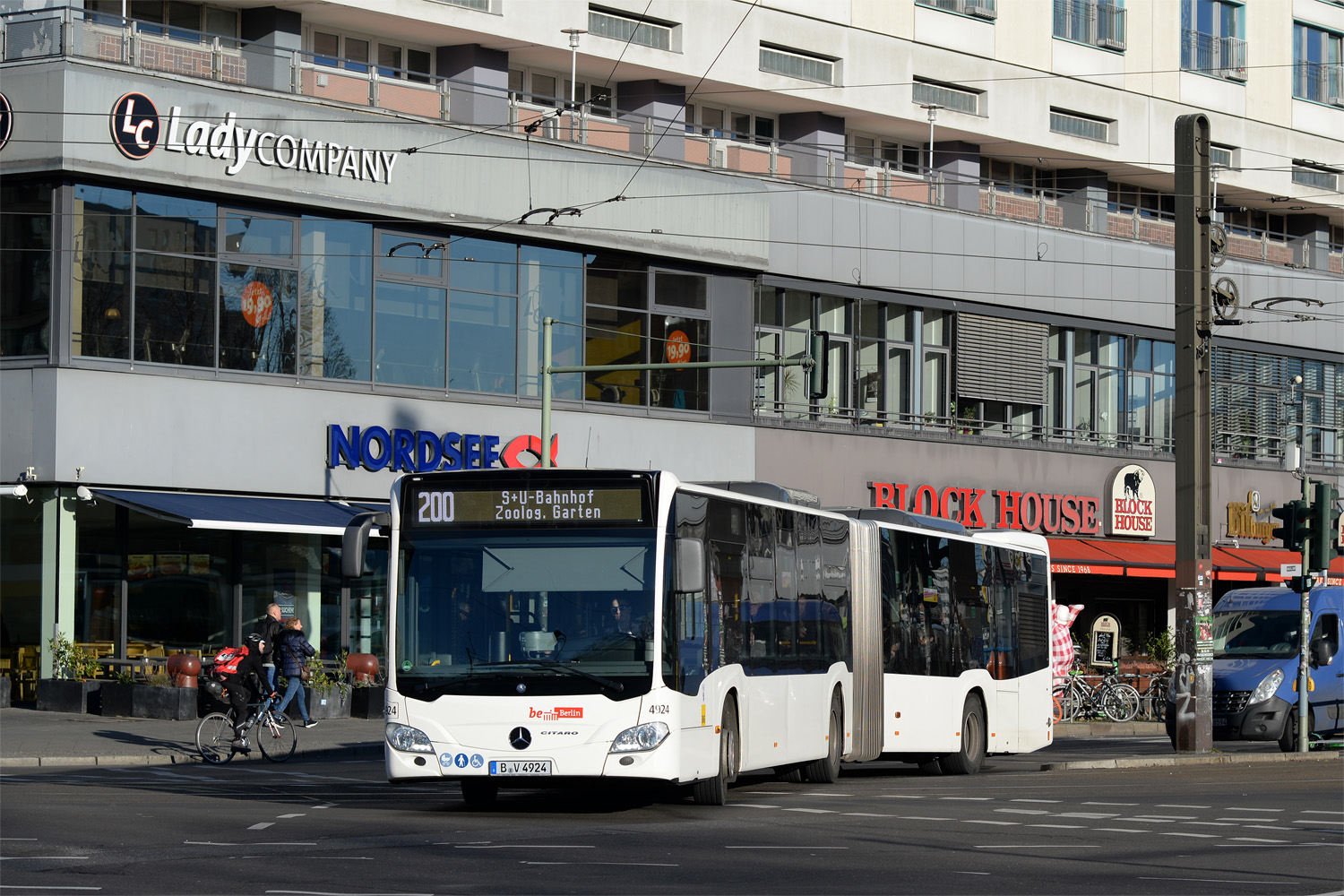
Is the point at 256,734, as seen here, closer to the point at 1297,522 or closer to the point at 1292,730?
the point at 1292,730

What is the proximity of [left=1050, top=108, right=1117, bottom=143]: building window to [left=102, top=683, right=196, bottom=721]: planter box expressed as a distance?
88.3 feet

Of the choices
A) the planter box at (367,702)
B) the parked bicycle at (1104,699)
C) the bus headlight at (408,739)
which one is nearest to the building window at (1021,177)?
the parked bicycle at (1104,699)

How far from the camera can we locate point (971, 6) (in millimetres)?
46156

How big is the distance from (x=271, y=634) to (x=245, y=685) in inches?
46.0

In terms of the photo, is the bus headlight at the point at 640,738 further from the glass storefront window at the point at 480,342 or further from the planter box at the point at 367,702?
the glass storefront window at the point at 480,342

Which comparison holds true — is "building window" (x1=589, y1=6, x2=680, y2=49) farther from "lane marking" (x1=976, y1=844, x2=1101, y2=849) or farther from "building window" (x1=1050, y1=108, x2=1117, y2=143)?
"lane marking" (x1=976, y1=844, x2=1101, y2=849)

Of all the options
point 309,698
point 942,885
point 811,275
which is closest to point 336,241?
point 309,698

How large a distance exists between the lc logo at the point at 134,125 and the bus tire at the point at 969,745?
51.5 ft

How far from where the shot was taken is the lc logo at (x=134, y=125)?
3025 cm

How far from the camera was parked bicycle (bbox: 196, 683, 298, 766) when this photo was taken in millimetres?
23016

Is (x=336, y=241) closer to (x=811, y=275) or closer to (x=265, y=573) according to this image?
(x=265, y=573)

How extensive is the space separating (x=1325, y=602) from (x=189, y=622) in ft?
57.0

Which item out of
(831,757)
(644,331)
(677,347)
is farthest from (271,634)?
(677,347)

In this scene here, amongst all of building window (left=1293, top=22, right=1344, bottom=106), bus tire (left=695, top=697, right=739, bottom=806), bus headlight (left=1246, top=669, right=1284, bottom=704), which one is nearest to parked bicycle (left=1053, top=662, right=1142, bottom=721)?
bus headlight (left=1246, top=669, right=1284, bottom=704)
